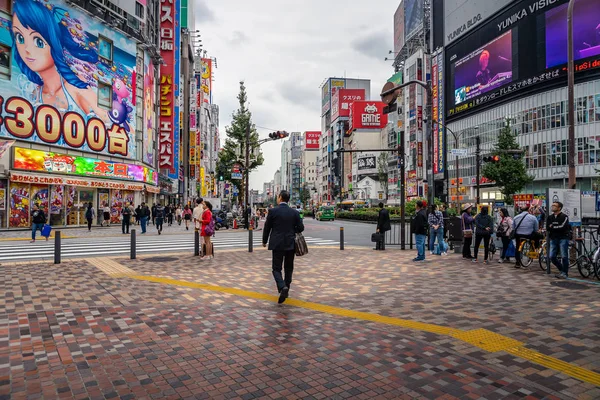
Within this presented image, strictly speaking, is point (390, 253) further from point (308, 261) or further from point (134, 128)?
point (134, 128)

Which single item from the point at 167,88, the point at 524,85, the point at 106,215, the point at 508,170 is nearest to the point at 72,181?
the point at 106,215

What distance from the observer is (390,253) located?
1388 centimetres

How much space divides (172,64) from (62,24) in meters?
17.4

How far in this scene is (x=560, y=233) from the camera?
9.16 meters

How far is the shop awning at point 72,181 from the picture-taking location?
23.2 m

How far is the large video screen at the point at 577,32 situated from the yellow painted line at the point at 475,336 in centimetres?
5104

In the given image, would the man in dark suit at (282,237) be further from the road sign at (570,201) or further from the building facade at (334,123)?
the building facade at (334,123)

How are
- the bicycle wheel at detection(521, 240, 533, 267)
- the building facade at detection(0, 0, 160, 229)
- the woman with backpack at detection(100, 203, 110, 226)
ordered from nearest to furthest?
the bicycle wheel at detection(521, 240, 533, 267) → the building facade at detection(0, 0, 160, 229) → the woman with backpack at detection(100, 203, 110, 226)

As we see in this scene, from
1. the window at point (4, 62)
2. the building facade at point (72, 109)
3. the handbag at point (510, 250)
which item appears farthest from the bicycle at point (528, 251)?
the window at point (4, 62)

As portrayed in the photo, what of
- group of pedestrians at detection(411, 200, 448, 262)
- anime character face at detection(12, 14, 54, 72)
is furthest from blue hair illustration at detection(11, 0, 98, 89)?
group of pedestrians at detection(411, 200, 448, 262)

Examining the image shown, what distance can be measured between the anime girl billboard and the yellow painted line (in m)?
22.6

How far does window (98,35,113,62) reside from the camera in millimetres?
29438

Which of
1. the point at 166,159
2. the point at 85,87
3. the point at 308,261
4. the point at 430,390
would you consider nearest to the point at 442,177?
the point at 166,159

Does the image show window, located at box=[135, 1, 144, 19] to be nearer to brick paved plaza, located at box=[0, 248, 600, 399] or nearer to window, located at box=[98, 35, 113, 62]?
window, located at box=[98, 35, 113, 62]
